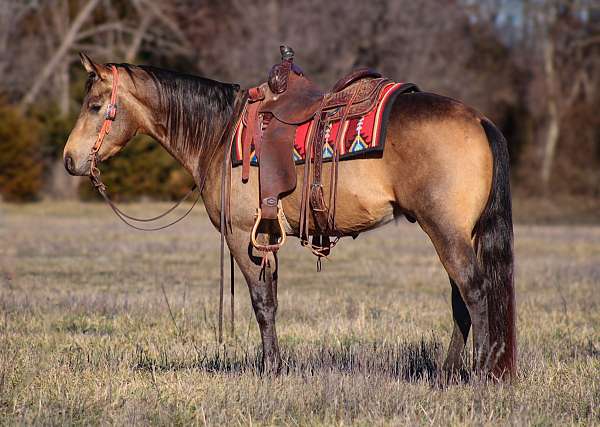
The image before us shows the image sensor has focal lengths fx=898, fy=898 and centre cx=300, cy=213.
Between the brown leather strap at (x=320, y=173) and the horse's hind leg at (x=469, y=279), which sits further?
the brown leather strap at (x=320, y=173)

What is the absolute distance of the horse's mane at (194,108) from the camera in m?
6.91

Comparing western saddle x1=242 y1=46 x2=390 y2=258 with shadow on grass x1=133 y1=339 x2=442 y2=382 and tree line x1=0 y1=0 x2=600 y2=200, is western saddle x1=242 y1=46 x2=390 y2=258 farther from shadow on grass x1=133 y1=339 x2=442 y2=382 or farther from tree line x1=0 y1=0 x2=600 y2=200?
tree line x1=0 y1=0 x2=600 y2=200

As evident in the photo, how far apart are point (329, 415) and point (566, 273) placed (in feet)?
30.5

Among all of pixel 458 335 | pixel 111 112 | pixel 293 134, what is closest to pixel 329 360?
pixel 458 335

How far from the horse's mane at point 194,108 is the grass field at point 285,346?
1.64m

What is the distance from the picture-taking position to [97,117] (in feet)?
22.5

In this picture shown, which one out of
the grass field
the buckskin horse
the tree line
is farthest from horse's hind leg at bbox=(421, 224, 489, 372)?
the tree line

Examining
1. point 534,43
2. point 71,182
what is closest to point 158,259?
point 71,182

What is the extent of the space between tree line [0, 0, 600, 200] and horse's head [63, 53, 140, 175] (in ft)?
76.9

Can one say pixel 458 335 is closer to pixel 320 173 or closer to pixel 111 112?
pixel 320 173

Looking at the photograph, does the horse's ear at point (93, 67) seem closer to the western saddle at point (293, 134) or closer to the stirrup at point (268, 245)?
the western saddle at point (293, 134)

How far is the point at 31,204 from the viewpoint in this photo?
2936 centimetres

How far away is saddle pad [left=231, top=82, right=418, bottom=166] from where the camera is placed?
6.02 m

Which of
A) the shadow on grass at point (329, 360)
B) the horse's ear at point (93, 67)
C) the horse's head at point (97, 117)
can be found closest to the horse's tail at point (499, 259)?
the shadow on grass at point (329, 360)
